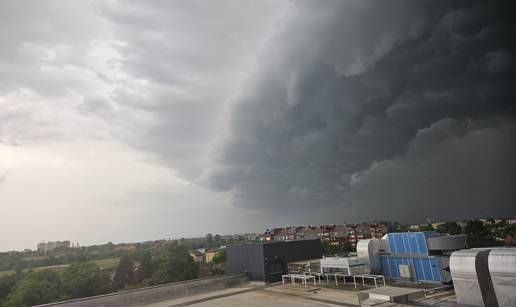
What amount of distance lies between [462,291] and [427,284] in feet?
37.4

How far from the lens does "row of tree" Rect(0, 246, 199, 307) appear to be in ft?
176

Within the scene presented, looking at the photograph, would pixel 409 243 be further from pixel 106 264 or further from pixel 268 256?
pixel 106 264

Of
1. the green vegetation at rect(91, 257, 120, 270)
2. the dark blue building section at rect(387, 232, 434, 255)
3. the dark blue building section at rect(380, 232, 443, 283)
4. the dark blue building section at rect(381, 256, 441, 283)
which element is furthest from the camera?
the green vegetation at rect(91, 257, 120, 270)

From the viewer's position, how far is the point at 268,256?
39906mm

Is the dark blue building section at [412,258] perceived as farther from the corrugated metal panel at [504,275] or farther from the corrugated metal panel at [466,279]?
the corrugated metal panel at [504,275]

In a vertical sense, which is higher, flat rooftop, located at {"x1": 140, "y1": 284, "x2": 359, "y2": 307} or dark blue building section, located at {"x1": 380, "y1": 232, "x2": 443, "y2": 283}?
dark blue building section, located at {"x1": 380, "y1": 232, "x2": 443, "y2": 283}

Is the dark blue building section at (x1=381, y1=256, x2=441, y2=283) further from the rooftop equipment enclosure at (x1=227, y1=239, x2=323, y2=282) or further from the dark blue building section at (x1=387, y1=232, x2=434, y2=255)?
the rooftop equipment enclosure at (x1=227, y1=239, x2=323, y2=282)

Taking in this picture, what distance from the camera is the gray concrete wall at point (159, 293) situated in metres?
29.6

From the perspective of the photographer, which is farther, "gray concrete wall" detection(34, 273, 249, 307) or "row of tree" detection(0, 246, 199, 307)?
"row of tree" detection(0, 246, 199, 307)

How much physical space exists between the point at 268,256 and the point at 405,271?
16.9m

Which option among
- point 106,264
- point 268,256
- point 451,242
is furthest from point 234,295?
point 106,264

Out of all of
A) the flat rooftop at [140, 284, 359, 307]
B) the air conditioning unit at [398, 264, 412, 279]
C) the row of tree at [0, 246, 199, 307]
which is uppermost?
the air conditioning unit at [398, 264, 412, 279]

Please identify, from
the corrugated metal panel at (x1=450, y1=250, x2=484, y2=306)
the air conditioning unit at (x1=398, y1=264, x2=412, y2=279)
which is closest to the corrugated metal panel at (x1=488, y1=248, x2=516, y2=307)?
the corrugated metal panel at (x1=450, y1=250, x2=484, y2=306)

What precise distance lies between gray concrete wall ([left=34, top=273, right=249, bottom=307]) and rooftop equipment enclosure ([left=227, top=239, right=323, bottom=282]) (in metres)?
2.18
